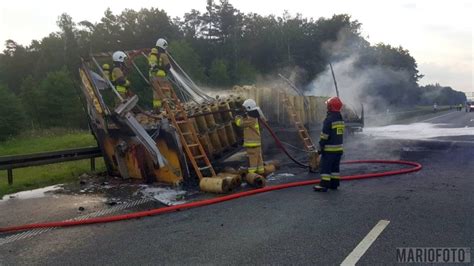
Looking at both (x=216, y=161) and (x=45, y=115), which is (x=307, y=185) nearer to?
(x=216, y=161)

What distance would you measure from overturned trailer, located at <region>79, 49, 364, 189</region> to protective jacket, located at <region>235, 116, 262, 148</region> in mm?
673

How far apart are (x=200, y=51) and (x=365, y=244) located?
2081 inches

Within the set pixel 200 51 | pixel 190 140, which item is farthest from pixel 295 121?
pixel 200 51

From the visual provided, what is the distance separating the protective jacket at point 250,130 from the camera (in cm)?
794

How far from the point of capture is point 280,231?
460 centimetres

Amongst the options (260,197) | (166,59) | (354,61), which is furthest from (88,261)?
(354,61)

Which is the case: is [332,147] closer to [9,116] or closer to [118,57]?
[118,57]

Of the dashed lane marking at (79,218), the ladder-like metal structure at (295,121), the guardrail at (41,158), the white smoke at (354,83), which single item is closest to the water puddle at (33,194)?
the guardrail at (41,158)

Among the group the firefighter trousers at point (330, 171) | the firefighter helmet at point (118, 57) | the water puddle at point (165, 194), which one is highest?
the firefighter helmet at point (118, 57)

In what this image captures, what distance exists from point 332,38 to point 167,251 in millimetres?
44243

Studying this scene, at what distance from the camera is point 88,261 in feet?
13.0

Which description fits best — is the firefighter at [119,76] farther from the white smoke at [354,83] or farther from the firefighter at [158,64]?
the white smoke at [354,83]

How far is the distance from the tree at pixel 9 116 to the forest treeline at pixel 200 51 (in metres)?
0.06

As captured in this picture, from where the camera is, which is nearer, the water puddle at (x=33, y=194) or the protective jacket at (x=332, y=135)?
the protective jacket at (x=332, y=135)
